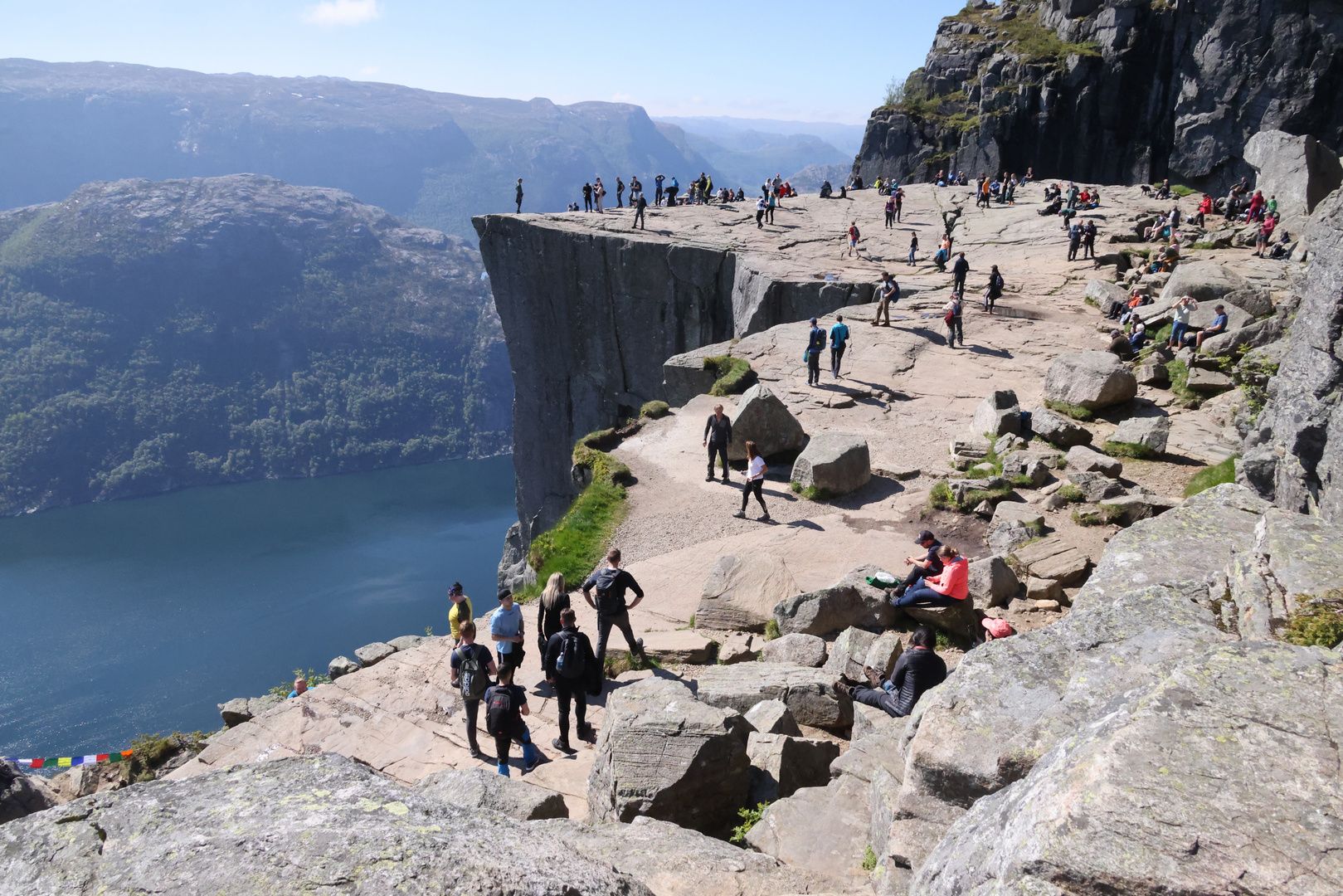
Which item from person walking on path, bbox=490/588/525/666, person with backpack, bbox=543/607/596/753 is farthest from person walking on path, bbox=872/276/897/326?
person with backpack, bbox=543/607/596/753

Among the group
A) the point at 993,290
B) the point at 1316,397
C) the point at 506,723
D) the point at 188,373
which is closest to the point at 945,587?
the point at 1316,397

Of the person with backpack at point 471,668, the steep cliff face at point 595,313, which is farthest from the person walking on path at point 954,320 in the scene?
the person with backpack at point 471,668

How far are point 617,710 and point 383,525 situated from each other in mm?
113816

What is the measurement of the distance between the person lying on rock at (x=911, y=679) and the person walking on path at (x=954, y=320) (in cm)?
1587

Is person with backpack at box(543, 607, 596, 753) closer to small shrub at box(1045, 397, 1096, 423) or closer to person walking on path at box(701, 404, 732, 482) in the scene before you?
person walking on path at box(701, 404, 732, 482)

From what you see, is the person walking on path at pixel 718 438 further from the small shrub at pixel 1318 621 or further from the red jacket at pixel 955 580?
the small shrub at pixel 1318 621

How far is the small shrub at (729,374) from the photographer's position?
2130cm

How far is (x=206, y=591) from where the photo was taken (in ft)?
289

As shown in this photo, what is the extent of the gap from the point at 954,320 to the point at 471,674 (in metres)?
18.0

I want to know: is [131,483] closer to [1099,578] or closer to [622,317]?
[622,317]

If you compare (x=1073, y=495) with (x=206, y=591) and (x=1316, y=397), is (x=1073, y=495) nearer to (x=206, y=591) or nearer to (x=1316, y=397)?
(x=1316, y=397)

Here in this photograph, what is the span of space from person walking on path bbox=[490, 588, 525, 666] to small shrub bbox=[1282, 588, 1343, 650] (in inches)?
299

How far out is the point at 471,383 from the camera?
185125 millimetres

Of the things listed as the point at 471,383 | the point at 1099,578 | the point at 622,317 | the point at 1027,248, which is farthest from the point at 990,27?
the point at 471,383
